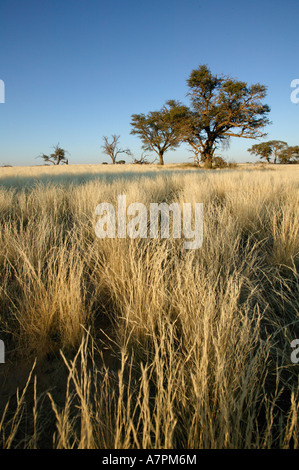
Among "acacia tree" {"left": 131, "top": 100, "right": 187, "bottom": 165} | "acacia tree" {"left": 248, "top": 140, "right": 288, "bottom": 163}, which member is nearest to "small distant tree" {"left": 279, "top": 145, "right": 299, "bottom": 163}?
"acacia tree" {"left": 248, "top": 140, "right": 288, "bottom": 163}

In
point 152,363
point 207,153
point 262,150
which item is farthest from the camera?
point 262,150

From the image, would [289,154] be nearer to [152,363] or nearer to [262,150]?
[262,150]

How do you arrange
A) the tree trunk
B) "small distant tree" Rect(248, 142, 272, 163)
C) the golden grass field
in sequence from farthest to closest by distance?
"small distant tree" Rect(248, 142, 272, 163), the tree trunk, the golden grass field

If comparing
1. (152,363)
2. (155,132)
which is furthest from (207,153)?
(152,363)

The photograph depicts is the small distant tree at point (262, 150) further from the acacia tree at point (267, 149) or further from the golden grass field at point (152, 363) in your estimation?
the golden grass field at point (152, 363)

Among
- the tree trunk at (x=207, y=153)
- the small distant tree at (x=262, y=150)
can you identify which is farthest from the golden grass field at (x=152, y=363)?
the small distant tree at (x=262, y=150)

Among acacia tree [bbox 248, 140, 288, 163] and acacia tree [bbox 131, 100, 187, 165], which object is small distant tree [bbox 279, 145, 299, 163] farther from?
acacia tree [bbox 131, 100, 187, 165]

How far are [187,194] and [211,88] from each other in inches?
690

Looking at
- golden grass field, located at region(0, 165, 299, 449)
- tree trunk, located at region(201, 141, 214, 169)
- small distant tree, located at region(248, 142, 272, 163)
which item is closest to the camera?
golden grass field, located at region(0, 165, 299, 449)

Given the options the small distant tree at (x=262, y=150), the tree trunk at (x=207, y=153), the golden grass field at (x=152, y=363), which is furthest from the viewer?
the small distant tree at (x=262, y=150)

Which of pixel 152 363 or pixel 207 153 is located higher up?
pixel 207 153
